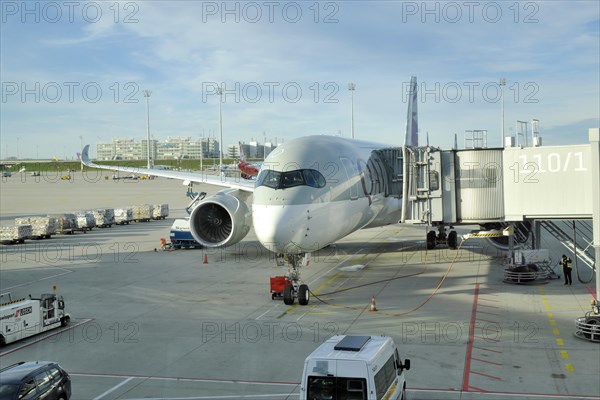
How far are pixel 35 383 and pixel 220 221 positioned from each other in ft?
61.1

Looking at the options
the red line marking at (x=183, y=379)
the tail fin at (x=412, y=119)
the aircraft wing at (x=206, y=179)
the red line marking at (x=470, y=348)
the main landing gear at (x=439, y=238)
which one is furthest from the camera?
the tail fin at (x=412, y=119)

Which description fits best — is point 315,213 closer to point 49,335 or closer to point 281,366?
point 281,366

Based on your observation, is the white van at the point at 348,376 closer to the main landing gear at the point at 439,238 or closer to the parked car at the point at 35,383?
the parked car at the point at 35,383

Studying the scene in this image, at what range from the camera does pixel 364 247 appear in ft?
124

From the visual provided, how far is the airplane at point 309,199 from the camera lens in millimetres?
20828

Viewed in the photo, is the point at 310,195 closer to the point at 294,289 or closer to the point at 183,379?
the point at 294,289

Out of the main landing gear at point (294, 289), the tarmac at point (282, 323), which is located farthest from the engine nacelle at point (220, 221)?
the main landing gear at point (294, 289)

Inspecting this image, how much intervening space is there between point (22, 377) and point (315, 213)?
1136cm

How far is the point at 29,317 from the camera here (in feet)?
61.3

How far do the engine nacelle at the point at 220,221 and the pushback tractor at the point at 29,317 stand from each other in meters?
10.5

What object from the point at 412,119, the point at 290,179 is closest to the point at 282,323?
the point at 290,179

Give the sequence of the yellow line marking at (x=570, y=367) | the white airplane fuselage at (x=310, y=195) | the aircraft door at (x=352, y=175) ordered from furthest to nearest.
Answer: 1. the aircraft door at (x=352, y=175)
2. the white airplane fuselage at (x=310, y=195)
3. the yellow line marking at (x=570, y=367)

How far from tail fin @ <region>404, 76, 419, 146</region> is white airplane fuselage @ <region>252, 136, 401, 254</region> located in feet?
51.3

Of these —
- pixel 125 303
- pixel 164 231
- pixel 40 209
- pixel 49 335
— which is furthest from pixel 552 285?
pixel 40 209
